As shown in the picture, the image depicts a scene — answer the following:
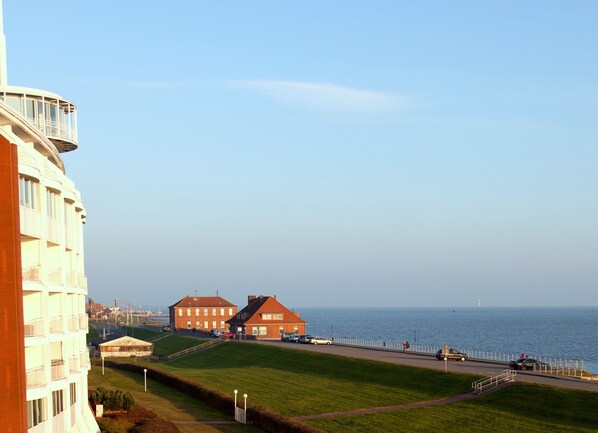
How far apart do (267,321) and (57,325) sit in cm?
10037

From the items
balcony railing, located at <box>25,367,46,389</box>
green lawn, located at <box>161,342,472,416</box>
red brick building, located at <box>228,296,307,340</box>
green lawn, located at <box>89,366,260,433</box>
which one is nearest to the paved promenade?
green lawn, located at <box>161,342,472,416</box>

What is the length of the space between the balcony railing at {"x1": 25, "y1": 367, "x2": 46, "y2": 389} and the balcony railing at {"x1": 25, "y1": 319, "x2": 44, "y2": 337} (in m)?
1.47

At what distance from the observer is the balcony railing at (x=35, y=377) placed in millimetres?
34031

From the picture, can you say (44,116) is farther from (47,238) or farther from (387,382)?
(387,382)

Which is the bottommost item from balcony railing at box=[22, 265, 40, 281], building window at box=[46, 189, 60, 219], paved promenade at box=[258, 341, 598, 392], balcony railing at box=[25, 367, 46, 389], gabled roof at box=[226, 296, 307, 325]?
paved promenade at box=[258, 341, 598, 392]

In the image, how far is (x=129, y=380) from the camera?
81000mm

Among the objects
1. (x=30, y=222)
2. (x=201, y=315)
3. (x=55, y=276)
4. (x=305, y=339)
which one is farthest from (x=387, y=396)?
(x=201, y=315)

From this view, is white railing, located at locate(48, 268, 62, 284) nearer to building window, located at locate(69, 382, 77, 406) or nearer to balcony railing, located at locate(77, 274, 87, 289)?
building window, located at locate(69, 382, 77, 406)

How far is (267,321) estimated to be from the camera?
139 meters

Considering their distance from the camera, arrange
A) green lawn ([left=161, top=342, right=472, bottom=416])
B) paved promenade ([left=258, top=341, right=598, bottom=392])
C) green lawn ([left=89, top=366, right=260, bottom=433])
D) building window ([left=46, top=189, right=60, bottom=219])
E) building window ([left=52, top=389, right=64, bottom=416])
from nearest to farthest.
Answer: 1. building window ([left=52, top=389, right=64, bottom=416])
2. building window ([left=46, top=189, right=60, bottom=219])
3. green lawn ([left=89, top=366, right=260, bottom=433])
4. paved promenade ([left=258, top=341, right=598, bottom=392])
5. green lawn ([left=161, top=342, right=472, bottom=416])

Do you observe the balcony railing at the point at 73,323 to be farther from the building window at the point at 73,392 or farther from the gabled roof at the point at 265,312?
the gabled roof at the point at 265,312

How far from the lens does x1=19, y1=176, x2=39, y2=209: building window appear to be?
33.2 meters

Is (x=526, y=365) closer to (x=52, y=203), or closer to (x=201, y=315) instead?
(x=52, y=203)

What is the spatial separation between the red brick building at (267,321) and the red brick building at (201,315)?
3594 centimetres
